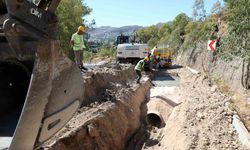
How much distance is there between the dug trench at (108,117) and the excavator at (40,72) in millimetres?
3071

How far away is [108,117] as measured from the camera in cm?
891

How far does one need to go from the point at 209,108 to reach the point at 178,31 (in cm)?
3391

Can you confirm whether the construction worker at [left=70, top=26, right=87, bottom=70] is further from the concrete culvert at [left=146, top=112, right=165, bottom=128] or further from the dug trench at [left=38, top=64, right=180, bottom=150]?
the concrete culvert at [left=146, top=112, right=165, bottom=128]

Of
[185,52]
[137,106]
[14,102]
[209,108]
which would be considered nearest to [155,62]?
[185,52]

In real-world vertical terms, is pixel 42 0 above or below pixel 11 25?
above

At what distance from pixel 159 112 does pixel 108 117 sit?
343 cm

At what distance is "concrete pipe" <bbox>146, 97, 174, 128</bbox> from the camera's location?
38.4ft

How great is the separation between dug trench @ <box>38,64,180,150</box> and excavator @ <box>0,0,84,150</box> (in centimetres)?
307

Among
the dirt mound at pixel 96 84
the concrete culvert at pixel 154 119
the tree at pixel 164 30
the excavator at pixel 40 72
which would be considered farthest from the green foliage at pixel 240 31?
the tree at pixel 164 30

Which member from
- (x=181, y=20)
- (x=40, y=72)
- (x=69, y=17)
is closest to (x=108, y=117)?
(x=40, y=72)

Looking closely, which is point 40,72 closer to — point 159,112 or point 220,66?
point 159,112

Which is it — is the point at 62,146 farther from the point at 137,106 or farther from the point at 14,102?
the point at 137,106

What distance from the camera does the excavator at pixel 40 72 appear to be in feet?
9.26

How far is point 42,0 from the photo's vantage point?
334cm
